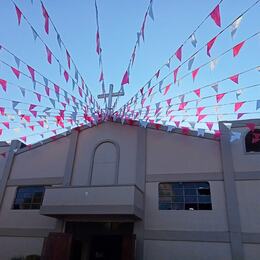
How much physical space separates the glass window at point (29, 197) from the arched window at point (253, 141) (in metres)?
9.64

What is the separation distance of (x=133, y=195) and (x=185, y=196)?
95.7 inches

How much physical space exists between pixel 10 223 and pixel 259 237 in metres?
10.7

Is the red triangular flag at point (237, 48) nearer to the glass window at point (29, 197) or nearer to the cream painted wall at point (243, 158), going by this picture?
the cream painted wall at point (243, 158)

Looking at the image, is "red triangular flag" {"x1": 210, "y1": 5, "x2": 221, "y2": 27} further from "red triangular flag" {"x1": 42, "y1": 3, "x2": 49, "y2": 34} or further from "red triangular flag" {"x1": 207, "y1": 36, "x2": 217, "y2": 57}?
"red triangular flag" {"x1": 42, "y1": 3, "x2": 49, "y2": 34}

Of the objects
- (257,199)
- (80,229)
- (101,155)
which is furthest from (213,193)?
(80,229)

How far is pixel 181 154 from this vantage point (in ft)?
40.3

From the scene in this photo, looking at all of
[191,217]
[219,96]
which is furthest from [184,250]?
[219,96]

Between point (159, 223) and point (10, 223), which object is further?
point (10, 223)

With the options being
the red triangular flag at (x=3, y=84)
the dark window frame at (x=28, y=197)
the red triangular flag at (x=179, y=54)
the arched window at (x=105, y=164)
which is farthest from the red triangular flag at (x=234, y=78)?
the dark window frame at (x=28, y=197)

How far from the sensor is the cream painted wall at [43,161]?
13.8 meters

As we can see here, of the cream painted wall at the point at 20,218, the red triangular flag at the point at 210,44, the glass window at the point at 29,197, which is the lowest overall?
the cream painted wall at the point at 20,218

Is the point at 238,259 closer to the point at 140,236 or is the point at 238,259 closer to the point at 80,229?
the point at 140,236

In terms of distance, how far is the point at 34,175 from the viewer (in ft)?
45.9

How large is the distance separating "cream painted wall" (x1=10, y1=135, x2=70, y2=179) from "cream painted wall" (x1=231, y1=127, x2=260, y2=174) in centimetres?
794
